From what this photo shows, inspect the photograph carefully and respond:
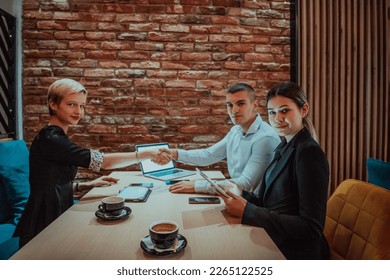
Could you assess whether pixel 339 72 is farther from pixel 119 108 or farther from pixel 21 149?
pixel 21 149

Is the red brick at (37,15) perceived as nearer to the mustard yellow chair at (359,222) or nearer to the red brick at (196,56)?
the red brick at (196,56)

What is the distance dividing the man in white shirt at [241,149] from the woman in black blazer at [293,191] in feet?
1.04

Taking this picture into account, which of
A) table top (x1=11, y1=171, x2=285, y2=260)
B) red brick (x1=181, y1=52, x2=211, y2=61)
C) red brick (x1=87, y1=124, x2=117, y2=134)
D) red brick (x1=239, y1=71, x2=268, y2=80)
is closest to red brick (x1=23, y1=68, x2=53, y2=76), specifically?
red brick (x1=87, y1=124, x2=117, y2=134)

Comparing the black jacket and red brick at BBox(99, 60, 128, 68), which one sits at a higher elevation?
red brick at BBox(99, 60, 128, 68)

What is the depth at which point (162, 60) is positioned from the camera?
219 centimetres

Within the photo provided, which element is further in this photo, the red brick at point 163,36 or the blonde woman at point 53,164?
the red brick at point 163,36

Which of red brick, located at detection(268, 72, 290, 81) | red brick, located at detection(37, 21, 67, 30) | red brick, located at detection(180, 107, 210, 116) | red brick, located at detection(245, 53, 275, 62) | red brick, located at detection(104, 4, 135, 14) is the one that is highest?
red brick, located at detection(104, 4, 135, 14)

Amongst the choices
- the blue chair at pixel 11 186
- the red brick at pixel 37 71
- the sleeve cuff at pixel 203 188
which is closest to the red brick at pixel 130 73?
the red brick at pixel 37 71

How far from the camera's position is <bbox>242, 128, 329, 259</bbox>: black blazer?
37.7 inches

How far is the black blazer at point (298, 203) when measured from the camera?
958mm

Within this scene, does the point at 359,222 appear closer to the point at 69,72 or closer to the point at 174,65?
the point at 174,65

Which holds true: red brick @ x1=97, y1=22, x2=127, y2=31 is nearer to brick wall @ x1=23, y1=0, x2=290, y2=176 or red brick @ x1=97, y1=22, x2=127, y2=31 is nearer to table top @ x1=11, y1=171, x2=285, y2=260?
brick wall @ x1=23, y1=0, x2=290, y2=176

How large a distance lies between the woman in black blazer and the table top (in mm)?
79

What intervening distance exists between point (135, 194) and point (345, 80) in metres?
1.67
